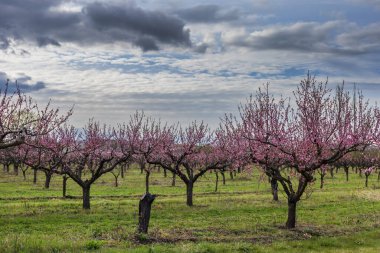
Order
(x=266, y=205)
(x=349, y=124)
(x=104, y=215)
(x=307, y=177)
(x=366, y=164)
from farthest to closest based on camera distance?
(x=366, y=164) → (x=266, y=205) → (x=104, y=215) → (x=349, y=124) → (x=307, y=177)

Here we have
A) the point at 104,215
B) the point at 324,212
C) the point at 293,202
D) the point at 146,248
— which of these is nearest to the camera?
the point at 146,248

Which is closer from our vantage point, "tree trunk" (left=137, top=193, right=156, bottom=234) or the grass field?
the grass field

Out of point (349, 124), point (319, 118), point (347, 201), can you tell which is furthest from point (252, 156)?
point (347, 201)

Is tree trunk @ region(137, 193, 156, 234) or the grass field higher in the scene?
tree trunk @ region(137, 193, 156, 234)

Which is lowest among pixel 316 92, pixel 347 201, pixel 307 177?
pixel 347 201

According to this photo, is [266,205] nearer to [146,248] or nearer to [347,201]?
[347,201]

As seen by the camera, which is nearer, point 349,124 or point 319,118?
point 319,118

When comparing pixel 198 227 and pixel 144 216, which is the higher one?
pixel 144 216

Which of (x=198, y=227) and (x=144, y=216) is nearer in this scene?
(x=144, y=216)

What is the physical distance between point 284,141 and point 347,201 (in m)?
20.8

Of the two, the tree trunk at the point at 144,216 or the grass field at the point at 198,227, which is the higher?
the tree trunk at the point at 144,216

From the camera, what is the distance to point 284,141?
2278 centimetres

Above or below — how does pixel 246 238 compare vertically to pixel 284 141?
below

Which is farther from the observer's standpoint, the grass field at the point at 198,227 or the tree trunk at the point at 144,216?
the tree trunk at the point at 144,216
